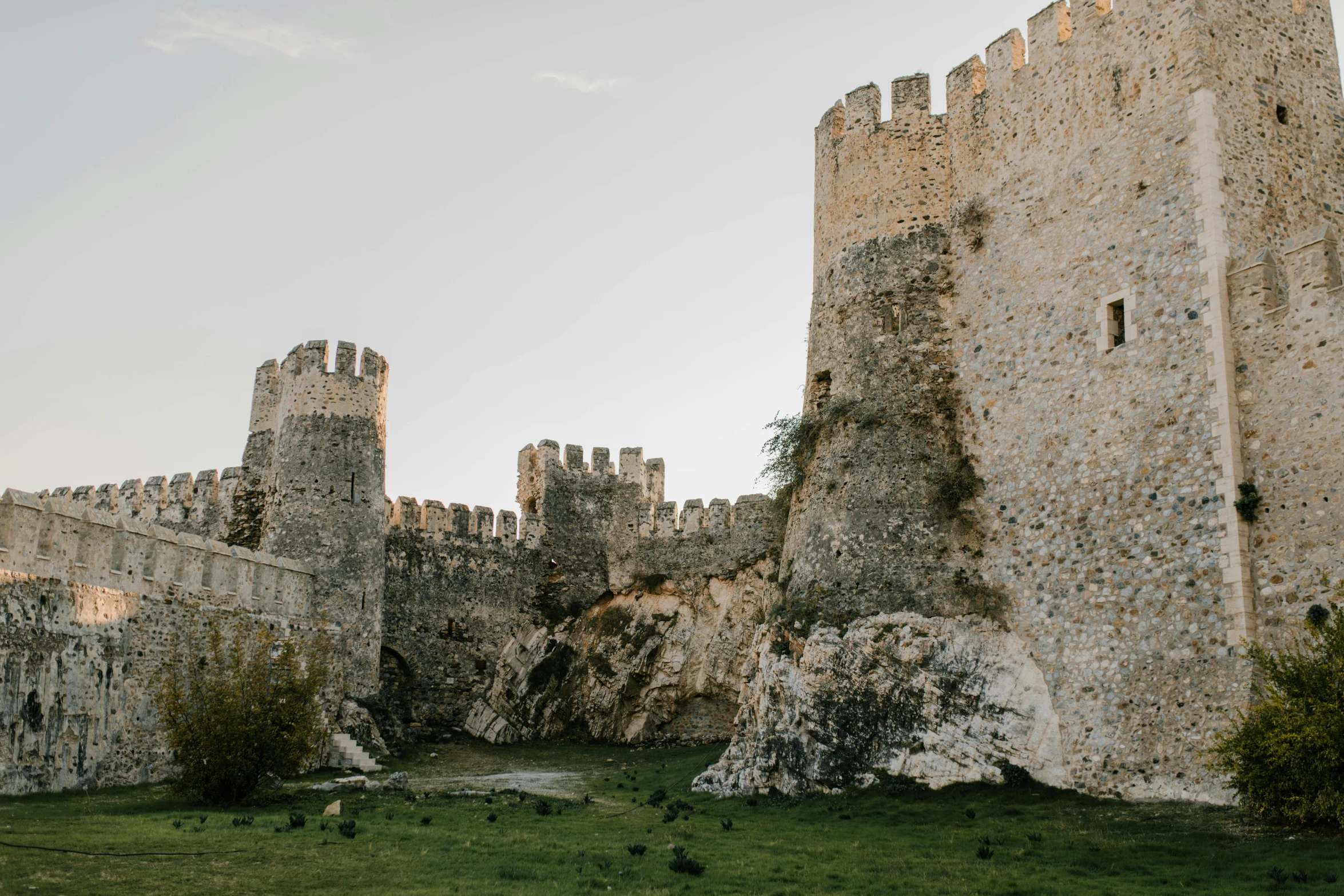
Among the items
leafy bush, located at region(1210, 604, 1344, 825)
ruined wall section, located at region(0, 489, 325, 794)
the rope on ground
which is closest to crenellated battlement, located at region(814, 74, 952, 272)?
leafy bush, located at region(1210, 604, 1344, 825)

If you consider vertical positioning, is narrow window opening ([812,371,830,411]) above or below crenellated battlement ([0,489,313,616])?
above

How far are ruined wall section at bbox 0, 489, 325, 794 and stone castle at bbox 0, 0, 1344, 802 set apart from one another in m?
0.06

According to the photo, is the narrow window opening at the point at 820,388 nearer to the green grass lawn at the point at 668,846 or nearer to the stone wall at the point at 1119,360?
the stone wall at the point at 1119,360

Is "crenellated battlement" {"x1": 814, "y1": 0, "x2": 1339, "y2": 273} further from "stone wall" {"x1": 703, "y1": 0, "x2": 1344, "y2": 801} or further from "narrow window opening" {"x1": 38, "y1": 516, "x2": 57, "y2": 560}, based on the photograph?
"narrow window opening" {"x1": 38, "y1": 516, "x2": 57, "y2": 560}

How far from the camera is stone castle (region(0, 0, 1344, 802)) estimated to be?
17.3m

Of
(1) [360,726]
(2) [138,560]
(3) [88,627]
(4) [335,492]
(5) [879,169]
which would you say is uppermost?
(5) [879,169]

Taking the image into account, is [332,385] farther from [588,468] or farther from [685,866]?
[685,866]

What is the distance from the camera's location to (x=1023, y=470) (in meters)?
21.1

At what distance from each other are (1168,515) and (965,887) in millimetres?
7446

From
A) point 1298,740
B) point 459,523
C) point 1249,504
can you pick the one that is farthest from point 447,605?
point 1298,740

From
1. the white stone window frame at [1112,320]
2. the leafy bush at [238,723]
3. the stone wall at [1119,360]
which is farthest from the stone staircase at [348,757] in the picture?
the white stone window frame at [1112,320]

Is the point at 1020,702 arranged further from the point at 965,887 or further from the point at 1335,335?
the point at 1335,335

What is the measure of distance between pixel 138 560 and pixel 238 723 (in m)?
5.39

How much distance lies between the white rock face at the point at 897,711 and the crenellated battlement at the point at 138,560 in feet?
38.6
